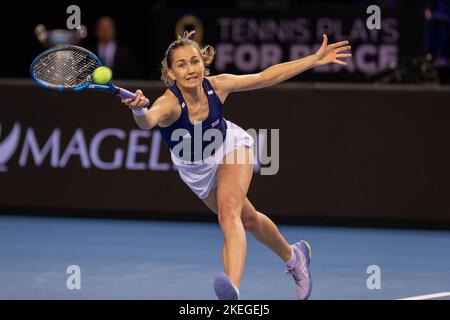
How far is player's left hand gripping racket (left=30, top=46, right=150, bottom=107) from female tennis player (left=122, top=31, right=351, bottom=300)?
0.52 meters

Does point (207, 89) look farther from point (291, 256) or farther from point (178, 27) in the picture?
point (178, 27)

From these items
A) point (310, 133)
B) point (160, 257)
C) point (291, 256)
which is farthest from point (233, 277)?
point (310, 133)

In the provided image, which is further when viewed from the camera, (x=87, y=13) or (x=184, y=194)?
(x=87, y=13)

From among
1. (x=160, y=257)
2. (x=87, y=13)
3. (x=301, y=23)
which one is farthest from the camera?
(x=87, y=13)

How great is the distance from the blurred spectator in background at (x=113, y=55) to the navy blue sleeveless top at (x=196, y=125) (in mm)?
5564

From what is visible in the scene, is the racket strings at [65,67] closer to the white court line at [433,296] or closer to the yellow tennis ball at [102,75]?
the yellow tennis ball at [102,75]

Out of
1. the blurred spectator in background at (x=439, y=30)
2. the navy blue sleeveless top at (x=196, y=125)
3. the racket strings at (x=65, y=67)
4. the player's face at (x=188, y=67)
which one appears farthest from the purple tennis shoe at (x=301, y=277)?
the blurred spectator in background at (x=439, y=30)

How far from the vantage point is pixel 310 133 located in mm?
10297

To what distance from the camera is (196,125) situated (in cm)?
690

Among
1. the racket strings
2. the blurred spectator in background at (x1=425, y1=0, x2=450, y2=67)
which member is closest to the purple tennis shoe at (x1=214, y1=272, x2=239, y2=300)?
the racket strings

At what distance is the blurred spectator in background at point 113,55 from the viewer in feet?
41.3

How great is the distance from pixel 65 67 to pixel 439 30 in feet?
24.4
